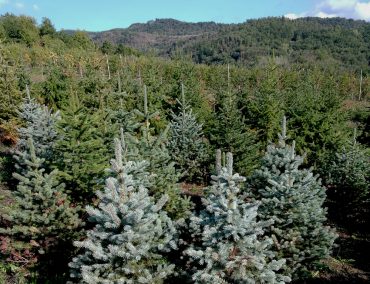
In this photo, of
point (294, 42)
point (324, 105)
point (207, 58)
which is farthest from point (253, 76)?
point (294, 42)

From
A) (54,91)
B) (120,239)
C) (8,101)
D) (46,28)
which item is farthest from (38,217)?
(46,28)

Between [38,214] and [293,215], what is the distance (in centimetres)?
711

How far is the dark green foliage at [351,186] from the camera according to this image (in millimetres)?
16688

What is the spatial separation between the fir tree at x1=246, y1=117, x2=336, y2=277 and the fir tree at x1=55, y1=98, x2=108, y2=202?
554cm

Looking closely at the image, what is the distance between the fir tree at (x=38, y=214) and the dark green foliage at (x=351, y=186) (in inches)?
486

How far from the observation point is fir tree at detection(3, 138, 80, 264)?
9.86m

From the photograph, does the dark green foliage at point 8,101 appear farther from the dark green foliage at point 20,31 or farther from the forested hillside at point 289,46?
the forested hillside at point 289,46

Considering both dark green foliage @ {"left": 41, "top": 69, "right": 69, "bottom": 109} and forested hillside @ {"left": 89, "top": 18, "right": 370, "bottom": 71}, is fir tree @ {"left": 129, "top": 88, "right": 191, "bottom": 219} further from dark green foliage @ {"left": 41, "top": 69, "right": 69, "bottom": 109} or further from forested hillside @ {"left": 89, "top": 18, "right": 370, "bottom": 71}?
forested hillside @ {"left": 89, "top": 18, "right": 370, "bottom": 71}

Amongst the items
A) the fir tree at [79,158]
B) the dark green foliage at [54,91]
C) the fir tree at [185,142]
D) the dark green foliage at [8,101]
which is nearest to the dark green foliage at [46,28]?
the dark green foliage at [54,91]

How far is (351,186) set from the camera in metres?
16.7

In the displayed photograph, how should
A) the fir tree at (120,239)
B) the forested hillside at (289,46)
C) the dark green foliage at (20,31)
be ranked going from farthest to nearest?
the forested hillside at (289,46)
the dark green foliage at (20,31)
the fir tree at (120,239)

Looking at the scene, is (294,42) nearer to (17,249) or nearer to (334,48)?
(334,48)

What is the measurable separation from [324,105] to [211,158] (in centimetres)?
962

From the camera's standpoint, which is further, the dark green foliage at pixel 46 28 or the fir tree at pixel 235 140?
the dark green foliage at pixel 46 28
